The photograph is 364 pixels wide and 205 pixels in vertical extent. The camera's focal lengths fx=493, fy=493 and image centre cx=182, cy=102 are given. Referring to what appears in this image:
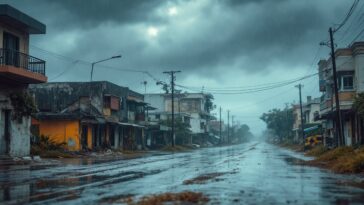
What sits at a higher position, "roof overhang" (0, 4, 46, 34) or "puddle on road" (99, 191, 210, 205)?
"roof overhang" (0, 4, 46, 34)

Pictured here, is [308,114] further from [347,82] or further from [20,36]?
[20,36]

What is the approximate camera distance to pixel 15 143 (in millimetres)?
32250

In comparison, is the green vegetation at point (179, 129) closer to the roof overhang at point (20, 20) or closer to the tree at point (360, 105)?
the roof overhang at point (20, 20)

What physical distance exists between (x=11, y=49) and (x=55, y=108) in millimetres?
22310

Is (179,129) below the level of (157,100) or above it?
below

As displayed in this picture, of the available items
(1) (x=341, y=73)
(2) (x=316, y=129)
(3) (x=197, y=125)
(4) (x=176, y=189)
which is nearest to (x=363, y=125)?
(1) (x=341, y=73)

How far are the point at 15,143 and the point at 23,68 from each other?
5.01m

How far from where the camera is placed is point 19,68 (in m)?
30.4

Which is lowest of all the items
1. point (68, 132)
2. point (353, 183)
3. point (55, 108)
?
point (353, 183)

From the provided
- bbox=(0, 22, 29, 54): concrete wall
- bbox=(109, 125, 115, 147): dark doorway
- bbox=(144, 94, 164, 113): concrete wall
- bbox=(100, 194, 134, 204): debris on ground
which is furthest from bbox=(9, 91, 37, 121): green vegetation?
bbox=(144, 94, 164, 113): concrete wall

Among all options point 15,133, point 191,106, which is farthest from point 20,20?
point 191,106

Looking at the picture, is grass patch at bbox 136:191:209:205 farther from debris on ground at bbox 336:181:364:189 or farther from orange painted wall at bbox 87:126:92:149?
orange painted wall at bbox 87:126:92:149

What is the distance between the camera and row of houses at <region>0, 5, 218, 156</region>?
102 feet

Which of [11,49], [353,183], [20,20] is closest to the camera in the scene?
[353,183]
